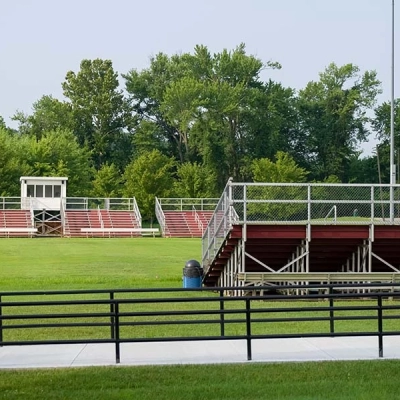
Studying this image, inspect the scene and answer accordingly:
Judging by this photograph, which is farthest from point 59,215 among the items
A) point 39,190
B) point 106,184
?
point 106,184

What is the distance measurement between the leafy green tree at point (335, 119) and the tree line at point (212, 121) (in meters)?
0.11

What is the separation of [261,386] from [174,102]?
89.3 meters

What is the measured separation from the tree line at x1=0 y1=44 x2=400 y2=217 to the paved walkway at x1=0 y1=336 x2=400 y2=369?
73.0 meters

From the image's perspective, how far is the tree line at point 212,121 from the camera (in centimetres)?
9581

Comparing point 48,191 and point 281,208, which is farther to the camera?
point 48,191

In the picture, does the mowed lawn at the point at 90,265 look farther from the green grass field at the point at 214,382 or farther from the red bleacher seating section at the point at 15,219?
the green grass field at the point at 214,382

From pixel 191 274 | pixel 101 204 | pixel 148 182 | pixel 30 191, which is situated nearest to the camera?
pixel 191 274

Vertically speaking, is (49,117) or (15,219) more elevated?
(49,117)

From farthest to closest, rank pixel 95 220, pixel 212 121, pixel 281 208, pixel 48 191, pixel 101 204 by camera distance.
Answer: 1. pixel 212 121
2. pixel 101 204
3. pixel 48 191
4. pixel 95 220
5. pixel 281 208

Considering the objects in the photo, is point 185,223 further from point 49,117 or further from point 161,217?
point 49,117

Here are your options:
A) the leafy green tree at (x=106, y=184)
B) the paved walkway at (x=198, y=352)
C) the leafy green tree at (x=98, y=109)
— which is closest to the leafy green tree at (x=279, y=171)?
the leafy green tree at (x=106, y=184)

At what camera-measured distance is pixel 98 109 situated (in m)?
105

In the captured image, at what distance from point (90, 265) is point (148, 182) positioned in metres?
44.7

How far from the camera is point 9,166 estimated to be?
7956cm
